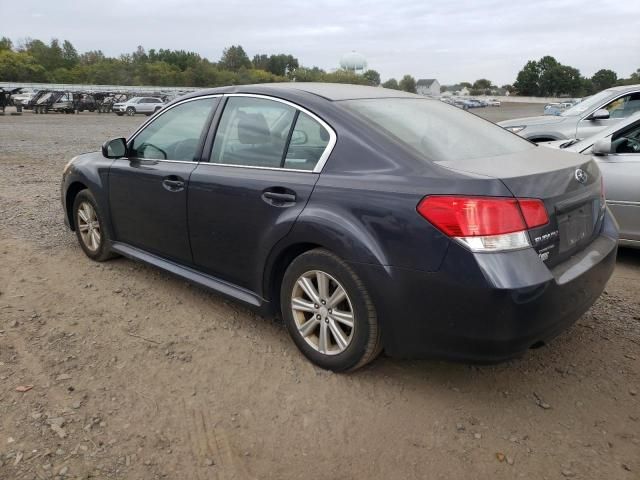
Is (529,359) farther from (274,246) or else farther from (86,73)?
(86,73)

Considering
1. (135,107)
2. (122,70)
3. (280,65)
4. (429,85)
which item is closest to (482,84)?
(429,85)

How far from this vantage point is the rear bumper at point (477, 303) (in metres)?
2.39

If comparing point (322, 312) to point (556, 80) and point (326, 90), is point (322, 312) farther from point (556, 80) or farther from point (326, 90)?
point (556, 80)

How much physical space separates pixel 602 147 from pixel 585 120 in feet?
12.9

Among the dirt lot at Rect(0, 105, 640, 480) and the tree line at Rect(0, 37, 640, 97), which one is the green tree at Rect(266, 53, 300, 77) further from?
the dirt lot at Rect(0, 105, 640, 480)

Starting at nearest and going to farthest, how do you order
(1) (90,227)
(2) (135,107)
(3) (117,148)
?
(3) (117,148) < (1) (90,227) < (2) (135,107)

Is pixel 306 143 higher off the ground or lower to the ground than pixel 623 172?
higher

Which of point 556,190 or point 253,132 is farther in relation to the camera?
point 253,132

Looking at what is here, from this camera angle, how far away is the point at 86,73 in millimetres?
105375

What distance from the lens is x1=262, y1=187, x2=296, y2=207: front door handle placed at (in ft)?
9.91

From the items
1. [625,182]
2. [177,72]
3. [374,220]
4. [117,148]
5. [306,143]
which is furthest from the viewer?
[177,72]

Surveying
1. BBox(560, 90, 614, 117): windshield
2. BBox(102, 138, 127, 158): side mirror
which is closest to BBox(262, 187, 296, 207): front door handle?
BBox(102, 138, 127, 158): side mirror

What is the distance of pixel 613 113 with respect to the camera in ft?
30.0

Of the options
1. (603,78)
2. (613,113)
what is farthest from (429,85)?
(613,113)
